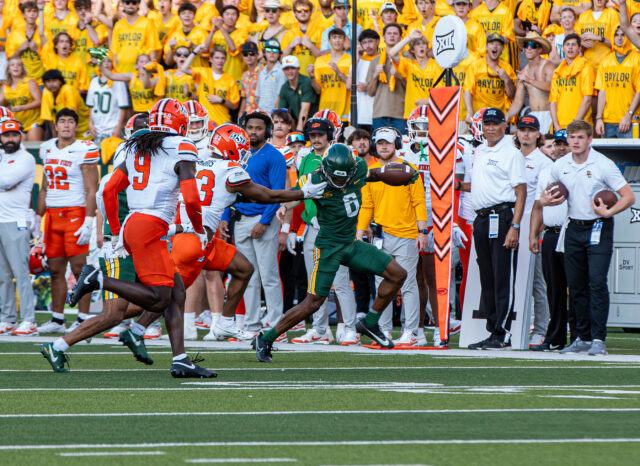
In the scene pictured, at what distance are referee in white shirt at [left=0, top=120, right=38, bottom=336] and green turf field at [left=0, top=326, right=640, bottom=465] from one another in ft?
11.8

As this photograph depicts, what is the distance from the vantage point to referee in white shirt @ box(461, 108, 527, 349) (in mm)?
11062

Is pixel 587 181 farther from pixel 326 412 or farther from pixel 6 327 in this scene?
pixel 6 327

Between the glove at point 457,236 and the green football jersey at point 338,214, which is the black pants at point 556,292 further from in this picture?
the green football jersey at point 338,214

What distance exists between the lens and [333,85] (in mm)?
17000

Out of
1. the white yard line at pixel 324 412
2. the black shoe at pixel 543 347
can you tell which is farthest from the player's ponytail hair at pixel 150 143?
the black shoe at pixel 543 347

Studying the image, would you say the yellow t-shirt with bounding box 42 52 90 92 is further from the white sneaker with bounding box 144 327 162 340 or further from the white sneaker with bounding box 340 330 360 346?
the white sneaker with bounding box 340 330 360 346

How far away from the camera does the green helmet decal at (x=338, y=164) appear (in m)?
9.74

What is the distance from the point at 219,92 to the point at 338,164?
8556 mm

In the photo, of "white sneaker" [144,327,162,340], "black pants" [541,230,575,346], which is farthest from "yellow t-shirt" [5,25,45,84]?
"black pants" [541,230,575,346]

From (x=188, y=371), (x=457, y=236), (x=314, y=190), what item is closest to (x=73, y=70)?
(x=457, y=236)

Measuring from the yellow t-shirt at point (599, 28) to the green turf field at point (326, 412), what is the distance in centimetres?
688

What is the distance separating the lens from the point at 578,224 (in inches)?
412

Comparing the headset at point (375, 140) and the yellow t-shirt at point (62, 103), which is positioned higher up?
the yellow t-shirt at point (62, 103)

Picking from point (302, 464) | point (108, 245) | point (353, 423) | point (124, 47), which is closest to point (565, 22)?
point (124, 47)
